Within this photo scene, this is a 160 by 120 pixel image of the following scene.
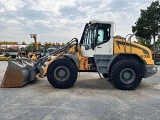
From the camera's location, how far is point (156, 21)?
3148cm

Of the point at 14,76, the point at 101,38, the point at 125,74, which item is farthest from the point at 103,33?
the point at 14,76

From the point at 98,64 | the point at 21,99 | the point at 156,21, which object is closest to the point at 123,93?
the point at 98,64

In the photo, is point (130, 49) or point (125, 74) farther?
point (130, 49)

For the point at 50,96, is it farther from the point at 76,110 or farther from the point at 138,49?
the point at 138,49

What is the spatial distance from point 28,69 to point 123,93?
3.80 metres

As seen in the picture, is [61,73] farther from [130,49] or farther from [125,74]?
[130,49]

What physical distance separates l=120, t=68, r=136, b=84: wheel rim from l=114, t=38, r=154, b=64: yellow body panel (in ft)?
2.32

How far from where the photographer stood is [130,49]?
9508 mm

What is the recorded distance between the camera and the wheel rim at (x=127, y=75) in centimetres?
923

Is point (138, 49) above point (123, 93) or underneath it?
above

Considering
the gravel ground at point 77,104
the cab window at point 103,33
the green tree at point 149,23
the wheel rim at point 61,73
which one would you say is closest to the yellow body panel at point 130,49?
the cab window at point 103,33

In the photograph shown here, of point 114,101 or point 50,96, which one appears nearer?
point 114,101

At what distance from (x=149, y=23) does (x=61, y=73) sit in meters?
24.4

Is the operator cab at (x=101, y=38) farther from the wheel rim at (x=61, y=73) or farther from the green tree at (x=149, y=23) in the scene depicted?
the green tree at (x=149, y=23)
